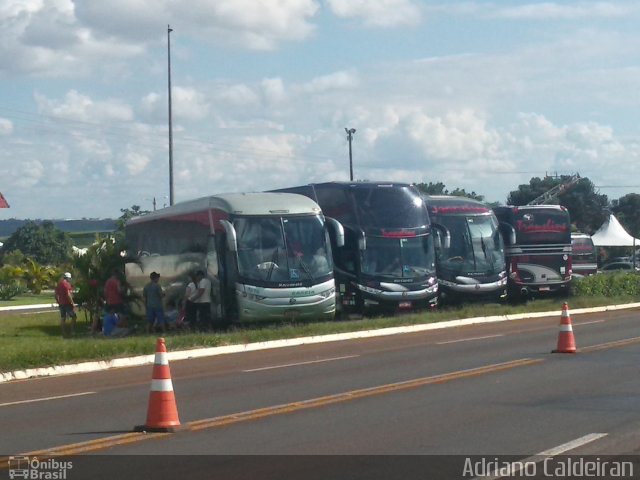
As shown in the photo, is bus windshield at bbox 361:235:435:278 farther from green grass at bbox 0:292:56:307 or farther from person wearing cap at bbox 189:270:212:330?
green grass at bbox 0:292:56:307

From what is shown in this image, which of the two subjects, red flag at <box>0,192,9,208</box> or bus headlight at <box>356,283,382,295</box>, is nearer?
red flag at <box>0,192,9,208</box>

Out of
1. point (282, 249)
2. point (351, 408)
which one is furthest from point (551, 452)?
point (282, 249)

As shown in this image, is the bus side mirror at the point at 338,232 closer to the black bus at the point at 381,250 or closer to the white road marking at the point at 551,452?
the black bus at the point at 381,250

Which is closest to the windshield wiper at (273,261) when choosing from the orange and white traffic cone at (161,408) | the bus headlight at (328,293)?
the bus headlight at (328,293)

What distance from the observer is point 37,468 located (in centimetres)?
884

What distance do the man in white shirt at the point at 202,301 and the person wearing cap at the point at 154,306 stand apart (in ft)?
2.99

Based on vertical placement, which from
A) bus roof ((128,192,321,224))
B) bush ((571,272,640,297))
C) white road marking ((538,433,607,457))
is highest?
bus roof ((128,192,321,224))

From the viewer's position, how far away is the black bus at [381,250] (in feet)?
99.2

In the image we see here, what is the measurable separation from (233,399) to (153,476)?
479 centimetres

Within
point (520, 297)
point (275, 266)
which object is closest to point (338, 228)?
point (275, 266)

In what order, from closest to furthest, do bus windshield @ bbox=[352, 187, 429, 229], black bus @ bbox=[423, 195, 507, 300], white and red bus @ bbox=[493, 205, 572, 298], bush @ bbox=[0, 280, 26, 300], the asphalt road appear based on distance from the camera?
the asphalt road, bus windshield @ bbox=[352, 187, 429, 229], black bus @ bbox=[423, 195, 507, 300], white and red bus @ bbox=[493, 205, 572, 298], bush @ bbox=[0, 280, 26, 300]

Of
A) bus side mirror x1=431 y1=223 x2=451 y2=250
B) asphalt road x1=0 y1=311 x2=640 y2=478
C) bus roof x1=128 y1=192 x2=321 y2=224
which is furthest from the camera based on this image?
bus side mirror x1=431 y1=223 x2=451 y2=250

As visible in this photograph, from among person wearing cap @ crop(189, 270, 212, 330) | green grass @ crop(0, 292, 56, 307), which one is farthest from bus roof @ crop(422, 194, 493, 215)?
green grass @ crop(0, 292, 56, 307)

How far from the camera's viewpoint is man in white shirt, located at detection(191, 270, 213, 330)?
→ 2705 cm
